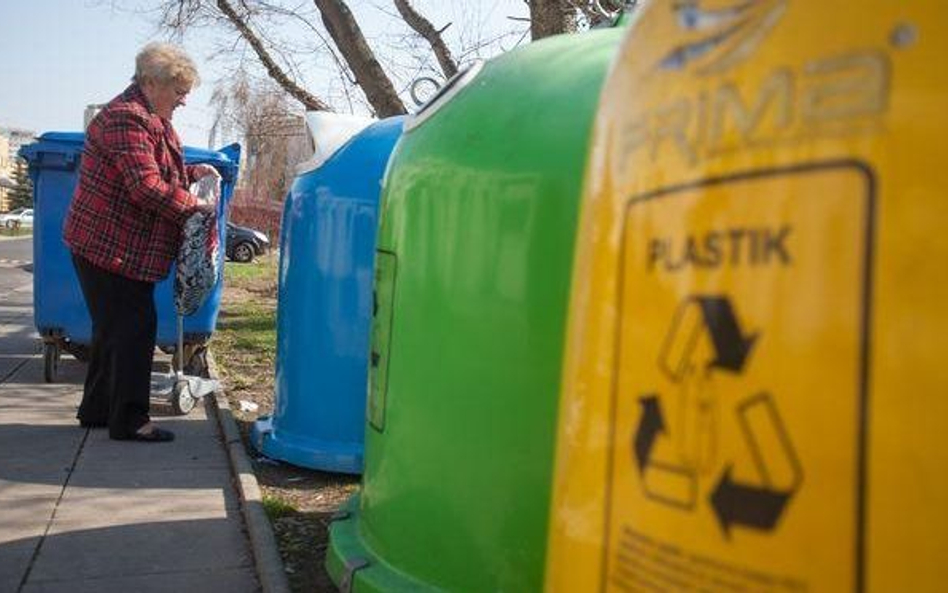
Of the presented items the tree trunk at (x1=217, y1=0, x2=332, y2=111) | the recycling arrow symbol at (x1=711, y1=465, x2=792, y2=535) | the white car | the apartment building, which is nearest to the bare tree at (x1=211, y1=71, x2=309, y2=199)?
the tree trunk at (x1=217, y1=0, x2=332, y2=111)

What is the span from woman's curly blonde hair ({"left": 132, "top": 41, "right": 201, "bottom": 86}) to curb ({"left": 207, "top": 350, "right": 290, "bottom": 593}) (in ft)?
5.85

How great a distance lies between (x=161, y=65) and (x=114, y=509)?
209 cm

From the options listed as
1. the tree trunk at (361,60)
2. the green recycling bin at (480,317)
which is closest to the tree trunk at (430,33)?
the tree trunk at (361,60)

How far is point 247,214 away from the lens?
120 feet

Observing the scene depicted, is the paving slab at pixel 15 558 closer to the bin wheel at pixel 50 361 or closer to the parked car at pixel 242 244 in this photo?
the bin wheel at pixel 50 361

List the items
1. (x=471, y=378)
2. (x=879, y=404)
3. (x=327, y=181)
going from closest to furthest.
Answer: (x=879, y=404) → (x=471, y=378) → (x=327, y=181)

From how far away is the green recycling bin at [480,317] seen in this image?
79.8 inches

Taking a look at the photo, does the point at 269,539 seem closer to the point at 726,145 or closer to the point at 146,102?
the point at 146,102

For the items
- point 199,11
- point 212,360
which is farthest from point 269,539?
point 199,11

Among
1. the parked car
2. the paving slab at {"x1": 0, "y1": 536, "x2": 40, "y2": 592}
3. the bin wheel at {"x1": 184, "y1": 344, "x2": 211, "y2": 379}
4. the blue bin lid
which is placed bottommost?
the paving slab at {"x1": 0, "y1": 536, "x2": 40, "y2": 592}

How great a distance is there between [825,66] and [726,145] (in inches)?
5.2

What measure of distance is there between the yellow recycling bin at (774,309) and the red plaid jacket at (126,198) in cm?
373

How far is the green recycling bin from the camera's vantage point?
2027 millimetres

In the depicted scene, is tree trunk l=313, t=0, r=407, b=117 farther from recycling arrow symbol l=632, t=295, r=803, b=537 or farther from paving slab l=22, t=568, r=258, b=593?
recycling arrow symbol l=632, t=295, r=803, b=537
